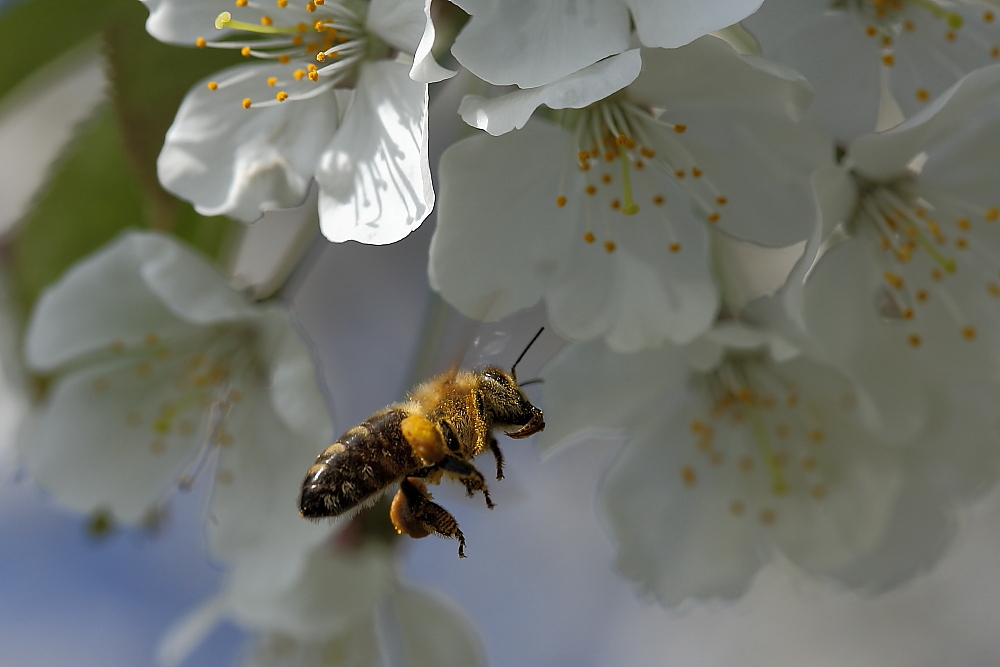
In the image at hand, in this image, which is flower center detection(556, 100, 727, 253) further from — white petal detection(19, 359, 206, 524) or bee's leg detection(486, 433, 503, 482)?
white petal detection(19, 359, 206, 524)

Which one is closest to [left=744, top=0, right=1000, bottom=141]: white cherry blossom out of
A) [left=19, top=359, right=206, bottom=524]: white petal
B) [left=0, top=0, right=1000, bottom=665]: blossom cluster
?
[left=0, top=0, right=1000, bottom=665]: blossom cluster

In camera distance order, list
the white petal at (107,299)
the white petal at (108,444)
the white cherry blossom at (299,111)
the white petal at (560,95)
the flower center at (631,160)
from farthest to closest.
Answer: the white petal at (108,444) → the white petal at (107,299) → the flower center at (631,160) → the white cherry blossom at (299,111) → the white petal at (560,95)

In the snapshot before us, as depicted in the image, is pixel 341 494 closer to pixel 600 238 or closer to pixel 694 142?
pixel 600 238

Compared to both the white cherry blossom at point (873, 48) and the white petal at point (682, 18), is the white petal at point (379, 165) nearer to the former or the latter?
the white petal at point (682, 18)

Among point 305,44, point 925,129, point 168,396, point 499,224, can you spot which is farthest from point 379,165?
point 168,396

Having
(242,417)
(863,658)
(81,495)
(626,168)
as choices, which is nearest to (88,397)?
(81,495)

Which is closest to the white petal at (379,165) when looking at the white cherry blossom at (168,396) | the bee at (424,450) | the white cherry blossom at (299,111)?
the white cherry blossom at (299,111)
